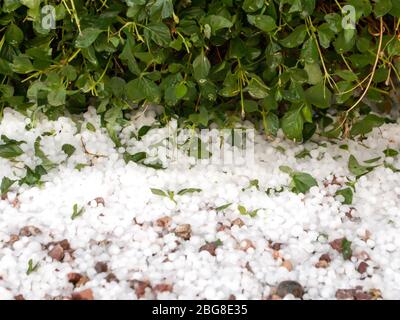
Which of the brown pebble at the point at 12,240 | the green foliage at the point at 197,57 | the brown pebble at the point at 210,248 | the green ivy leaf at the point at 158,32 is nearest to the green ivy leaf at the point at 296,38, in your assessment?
the green foliage at the point at 197,57

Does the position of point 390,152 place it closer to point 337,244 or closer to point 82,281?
point 337,244

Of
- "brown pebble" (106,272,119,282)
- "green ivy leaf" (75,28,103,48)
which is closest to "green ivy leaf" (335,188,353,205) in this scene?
"brown pebble" (106,272,119,282)

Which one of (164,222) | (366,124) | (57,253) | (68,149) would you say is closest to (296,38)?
(366,124)

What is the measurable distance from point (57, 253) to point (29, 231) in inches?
4.5

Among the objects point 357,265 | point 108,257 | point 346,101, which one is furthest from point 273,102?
point 108,257

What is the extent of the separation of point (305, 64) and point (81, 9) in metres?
0.58

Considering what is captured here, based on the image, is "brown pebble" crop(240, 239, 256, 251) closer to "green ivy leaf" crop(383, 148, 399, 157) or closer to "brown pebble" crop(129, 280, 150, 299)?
"brown pebble" crop(129, 280, 150, 299)

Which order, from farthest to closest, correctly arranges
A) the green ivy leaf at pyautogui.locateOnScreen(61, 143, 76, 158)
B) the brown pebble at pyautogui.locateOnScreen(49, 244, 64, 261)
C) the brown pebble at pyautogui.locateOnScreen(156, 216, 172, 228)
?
1. the green ivy leaf at pyautogui.locateOnScreen(61, 143, 76, 158)
2. the brown pebble at pyautogui.locateOnScreen(156, 216, 172, 228)
3. the brown pebble at pyautogui.locateOnScreen(49, 244, 64, 261)

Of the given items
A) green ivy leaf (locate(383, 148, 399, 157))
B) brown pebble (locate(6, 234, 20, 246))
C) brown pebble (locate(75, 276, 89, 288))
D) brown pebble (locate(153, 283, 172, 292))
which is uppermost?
green ivy leaf (locate(383, 148, 399, 157))

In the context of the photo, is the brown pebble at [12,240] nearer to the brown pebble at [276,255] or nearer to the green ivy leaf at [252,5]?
the brown pebble at [276,255]

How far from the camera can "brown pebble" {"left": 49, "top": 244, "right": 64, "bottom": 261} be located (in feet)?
4.62

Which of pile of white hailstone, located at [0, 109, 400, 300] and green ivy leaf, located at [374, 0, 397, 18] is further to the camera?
green ivy leaf, located at [374, 0, 397, 18]

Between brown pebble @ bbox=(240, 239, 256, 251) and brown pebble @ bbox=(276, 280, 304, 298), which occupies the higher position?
brown pebble @ bbox=(240, 239, 256, 251)

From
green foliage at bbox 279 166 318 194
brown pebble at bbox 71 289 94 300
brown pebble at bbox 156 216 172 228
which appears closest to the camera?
brown pebble at bbox 71 289 94 300
